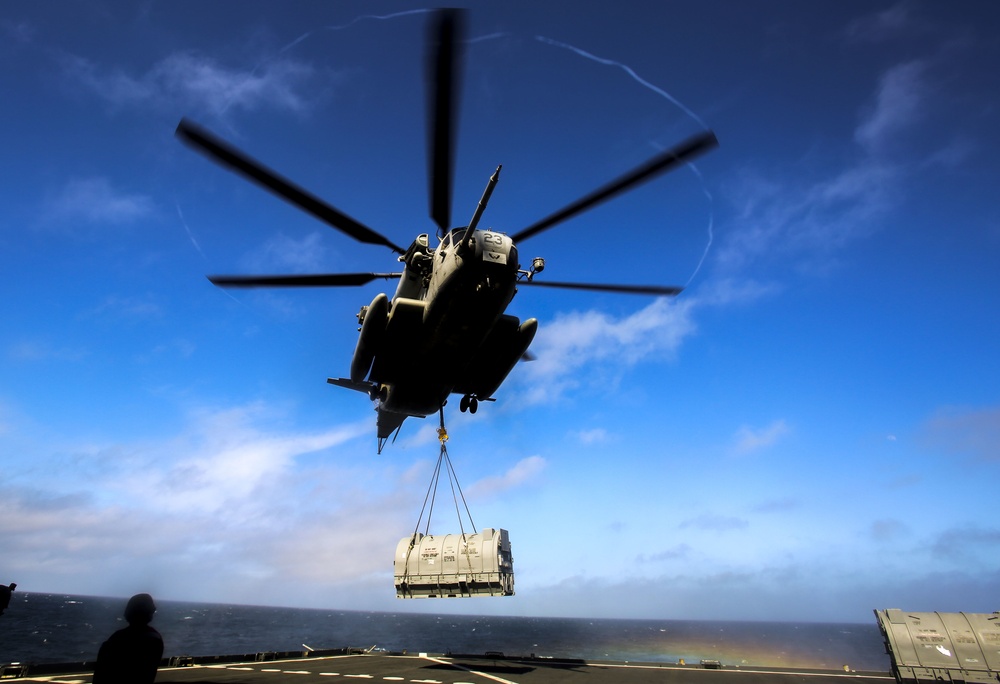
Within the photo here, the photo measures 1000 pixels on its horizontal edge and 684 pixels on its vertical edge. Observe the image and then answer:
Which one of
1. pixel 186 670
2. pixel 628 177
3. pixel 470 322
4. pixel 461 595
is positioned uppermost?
pixel 628 177

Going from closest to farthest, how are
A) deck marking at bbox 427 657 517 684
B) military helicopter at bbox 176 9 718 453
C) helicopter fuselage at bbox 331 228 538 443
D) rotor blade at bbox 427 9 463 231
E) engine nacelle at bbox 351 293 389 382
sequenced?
1. rotor blade at bbox 427 9 463 231
2. military helicopter at bbox 176 9 718 453
3. helicopter fuselage at bbox 331 228 538 443
4. engine nacelle at bbox 351 293 389 382
5. deck marking at bbox 427 657 517 684

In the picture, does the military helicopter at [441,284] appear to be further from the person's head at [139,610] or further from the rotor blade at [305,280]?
the person's head at [139,610]

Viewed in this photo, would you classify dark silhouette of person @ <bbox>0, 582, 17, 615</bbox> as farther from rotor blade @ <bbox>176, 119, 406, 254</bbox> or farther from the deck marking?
the deck marking

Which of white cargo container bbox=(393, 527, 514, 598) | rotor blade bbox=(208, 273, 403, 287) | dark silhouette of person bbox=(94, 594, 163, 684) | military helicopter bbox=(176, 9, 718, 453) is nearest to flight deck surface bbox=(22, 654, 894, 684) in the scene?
white cargo container bbox=(393, 527, 514, 598)

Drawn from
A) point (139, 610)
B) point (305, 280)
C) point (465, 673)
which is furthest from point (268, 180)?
point (465, 673)

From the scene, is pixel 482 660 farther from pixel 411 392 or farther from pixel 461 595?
pixel 411 392

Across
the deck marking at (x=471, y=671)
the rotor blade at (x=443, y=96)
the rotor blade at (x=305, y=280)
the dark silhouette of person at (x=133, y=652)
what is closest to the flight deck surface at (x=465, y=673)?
the deck marking at (x=471, y=671)

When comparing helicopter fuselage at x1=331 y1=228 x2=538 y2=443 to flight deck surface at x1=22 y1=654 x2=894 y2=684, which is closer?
helicopter fuselage at x1=331 y1=228 x2=538 y2=443

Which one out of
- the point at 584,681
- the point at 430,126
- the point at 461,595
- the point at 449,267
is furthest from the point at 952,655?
the point at 430,126
